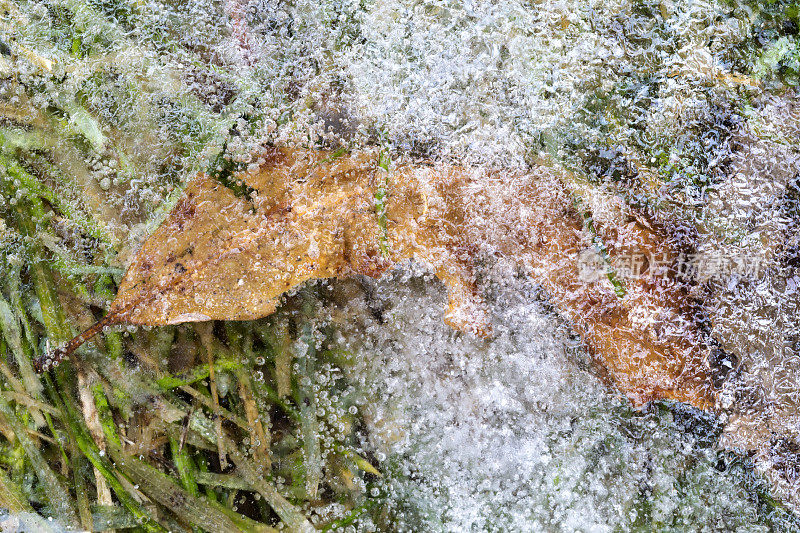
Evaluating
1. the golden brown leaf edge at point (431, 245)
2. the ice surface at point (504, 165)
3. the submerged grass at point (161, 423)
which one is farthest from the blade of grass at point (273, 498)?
the golden brown leaf edge at point (431, 245)

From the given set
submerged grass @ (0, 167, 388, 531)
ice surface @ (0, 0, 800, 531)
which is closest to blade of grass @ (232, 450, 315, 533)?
submerged grass @ (0, 167, 388, 531)

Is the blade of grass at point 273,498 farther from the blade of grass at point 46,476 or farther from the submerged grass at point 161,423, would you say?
the blade of grass at point 46,476

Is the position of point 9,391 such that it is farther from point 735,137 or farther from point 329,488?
point 735,137

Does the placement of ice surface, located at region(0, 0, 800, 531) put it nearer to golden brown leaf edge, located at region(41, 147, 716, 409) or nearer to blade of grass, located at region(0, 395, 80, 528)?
golden brown leaf edge, located at region(41, 147, 716, 409)

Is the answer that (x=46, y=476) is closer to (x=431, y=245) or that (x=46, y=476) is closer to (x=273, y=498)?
(x=273, y=498)

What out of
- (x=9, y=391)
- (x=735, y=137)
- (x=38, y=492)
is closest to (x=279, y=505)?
(x=38, y=492)

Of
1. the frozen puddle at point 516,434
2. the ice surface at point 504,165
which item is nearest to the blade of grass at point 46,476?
the ice surface at point 504,165

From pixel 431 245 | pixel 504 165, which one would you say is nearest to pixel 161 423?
pixel 431 245

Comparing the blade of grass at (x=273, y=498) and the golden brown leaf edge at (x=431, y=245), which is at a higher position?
the golden brown leaf edge at (x=431, y=245)
